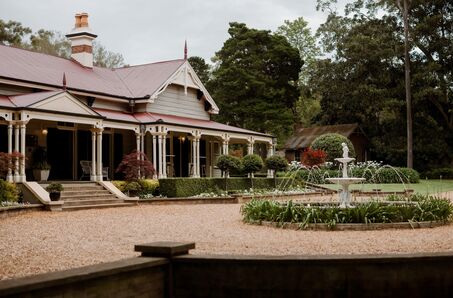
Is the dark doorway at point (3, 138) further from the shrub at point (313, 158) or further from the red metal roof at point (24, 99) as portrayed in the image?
the shrub at point (313, 158)

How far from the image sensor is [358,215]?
1312cm

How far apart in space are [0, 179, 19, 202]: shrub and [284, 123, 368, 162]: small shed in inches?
1271

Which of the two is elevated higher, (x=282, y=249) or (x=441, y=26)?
(x=441, y=26)

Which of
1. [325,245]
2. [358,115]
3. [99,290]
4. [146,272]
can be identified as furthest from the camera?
[358,115]

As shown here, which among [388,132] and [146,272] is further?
[388,132]

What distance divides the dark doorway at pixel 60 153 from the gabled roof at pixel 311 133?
87.5 feet

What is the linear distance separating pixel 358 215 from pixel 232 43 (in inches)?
1453

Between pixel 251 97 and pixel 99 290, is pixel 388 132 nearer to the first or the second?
pixel 251 97

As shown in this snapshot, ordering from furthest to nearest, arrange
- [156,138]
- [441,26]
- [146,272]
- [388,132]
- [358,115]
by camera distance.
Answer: [358,115], [388,132], [441,26], [156,138], [146,272]

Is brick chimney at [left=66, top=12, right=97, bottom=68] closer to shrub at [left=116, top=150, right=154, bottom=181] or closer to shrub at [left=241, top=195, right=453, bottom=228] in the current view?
shrub at [left=116, top=150, right=154, bottom=181]

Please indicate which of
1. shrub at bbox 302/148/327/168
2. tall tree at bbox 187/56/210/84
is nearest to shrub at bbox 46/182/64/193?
shrub at bbox 302/148/327/168

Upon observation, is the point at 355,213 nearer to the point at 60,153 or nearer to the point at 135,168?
the point at 135,168

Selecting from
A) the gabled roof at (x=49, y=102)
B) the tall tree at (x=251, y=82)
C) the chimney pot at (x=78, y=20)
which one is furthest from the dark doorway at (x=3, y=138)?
the tall tree at (x=251, y=82)

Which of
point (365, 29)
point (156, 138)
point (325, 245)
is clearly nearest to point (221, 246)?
point (325, 245)
